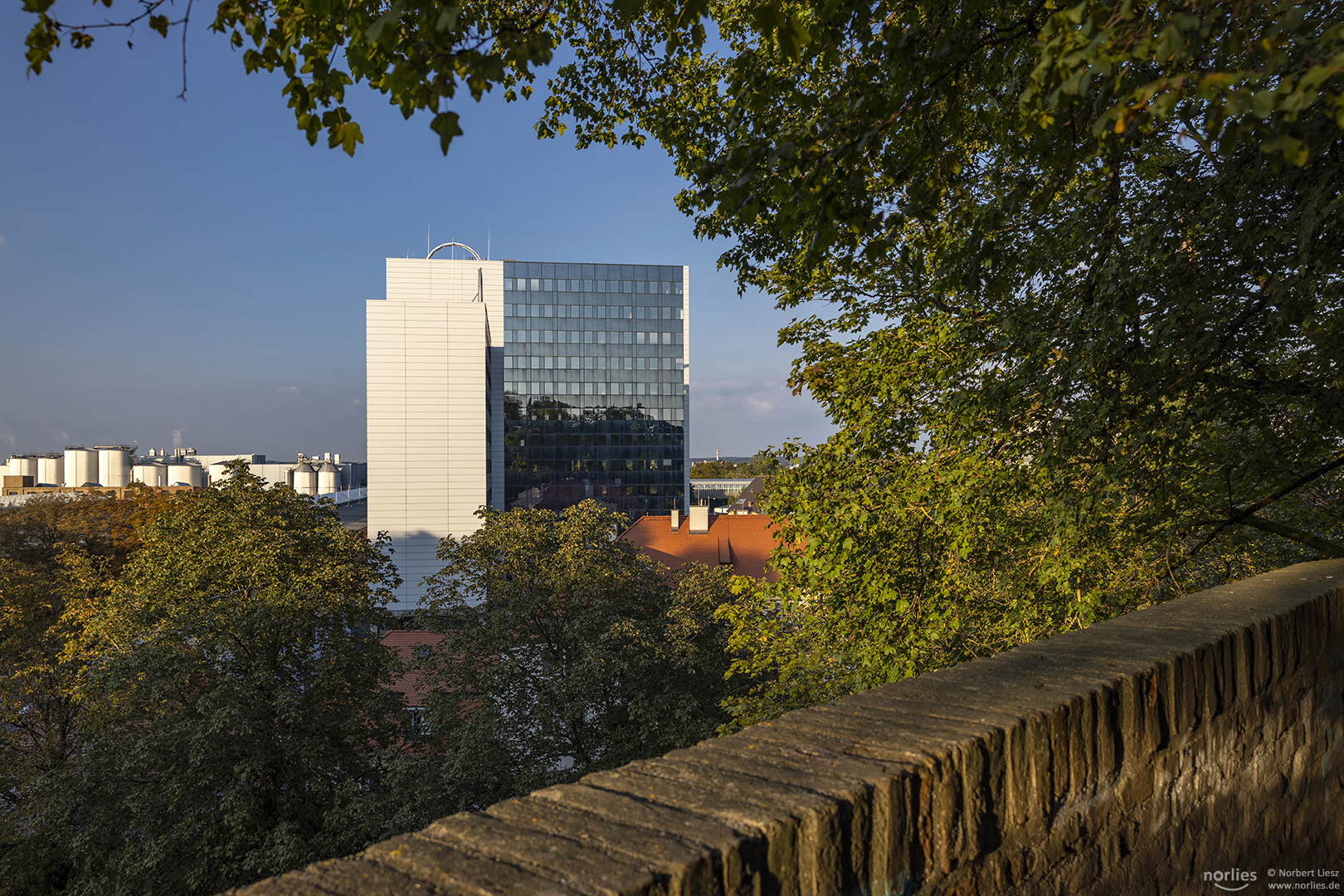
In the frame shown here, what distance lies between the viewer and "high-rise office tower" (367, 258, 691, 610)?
45.8m

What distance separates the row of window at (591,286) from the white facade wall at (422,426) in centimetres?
1557

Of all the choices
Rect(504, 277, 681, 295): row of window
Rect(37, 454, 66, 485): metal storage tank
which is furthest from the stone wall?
Rect(37, 454, 66, 485): metal storage tank

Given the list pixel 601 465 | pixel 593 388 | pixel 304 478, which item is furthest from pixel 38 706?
pixel 304 478

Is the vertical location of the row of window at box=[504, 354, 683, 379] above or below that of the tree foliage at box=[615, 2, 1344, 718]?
above

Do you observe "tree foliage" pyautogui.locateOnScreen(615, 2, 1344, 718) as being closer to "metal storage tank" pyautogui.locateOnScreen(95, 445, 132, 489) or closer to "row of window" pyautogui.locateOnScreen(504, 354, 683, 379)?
"row of window" pyautogui.locateOnScreen(504, 354, 683, 379)

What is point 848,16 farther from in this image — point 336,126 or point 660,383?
point 660,383

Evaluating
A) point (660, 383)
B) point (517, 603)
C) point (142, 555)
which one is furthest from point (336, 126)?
point (660, 383)

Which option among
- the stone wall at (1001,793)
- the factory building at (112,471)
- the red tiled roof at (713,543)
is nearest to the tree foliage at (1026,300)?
the stone wall at (1001,793)

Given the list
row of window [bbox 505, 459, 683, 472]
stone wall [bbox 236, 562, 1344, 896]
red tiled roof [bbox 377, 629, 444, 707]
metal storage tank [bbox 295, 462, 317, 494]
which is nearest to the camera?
stone wall [bbox 236, 562, 1344, 896]

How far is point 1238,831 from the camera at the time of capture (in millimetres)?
2217

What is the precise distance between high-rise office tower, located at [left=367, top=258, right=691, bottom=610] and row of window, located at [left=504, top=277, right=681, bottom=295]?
4.0 inches

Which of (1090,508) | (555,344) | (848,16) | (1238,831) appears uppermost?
(555,344)

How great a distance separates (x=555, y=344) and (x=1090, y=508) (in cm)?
5912

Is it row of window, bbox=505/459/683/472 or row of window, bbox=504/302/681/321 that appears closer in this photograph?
row of window, bbox=505/459/683/472
